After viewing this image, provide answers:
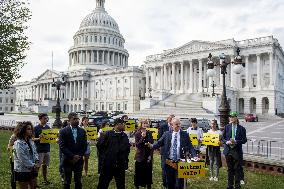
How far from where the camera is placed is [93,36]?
133 m

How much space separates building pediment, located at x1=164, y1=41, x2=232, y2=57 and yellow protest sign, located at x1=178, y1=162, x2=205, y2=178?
72299 millimetres

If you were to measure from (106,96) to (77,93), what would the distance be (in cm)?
1410

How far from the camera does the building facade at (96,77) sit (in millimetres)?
108656

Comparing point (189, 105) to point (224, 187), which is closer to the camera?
point (224, 187)

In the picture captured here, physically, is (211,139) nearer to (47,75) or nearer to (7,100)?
(47,75)

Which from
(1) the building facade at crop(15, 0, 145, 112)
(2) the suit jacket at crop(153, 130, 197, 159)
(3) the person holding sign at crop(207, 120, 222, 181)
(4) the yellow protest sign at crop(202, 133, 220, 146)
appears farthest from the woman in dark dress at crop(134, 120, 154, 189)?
(1) the building facade at crop(15, 0, 145, 112)

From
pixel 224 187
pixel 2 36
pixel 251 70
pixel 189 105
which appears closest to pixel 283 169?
pixel 224 187

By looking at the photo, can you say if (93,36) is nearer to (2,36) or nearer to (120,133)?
(2,36)

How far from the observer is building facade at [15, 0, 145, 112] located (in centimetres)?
10866

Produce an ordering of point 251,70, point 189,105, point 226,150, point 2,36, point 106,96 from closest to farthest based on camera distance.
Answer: point 226,150
point 2,36
point 189,105
point 251,70
point 106,96

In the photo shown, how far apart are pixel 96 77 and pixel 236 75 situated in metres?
54.7

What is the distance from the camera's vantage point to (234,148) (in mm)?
11406

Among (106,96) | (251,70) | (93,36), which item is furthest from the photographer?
(93,36)

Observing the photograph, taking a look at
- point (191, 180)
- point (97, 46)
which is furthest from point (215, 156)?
point (97, 46)
